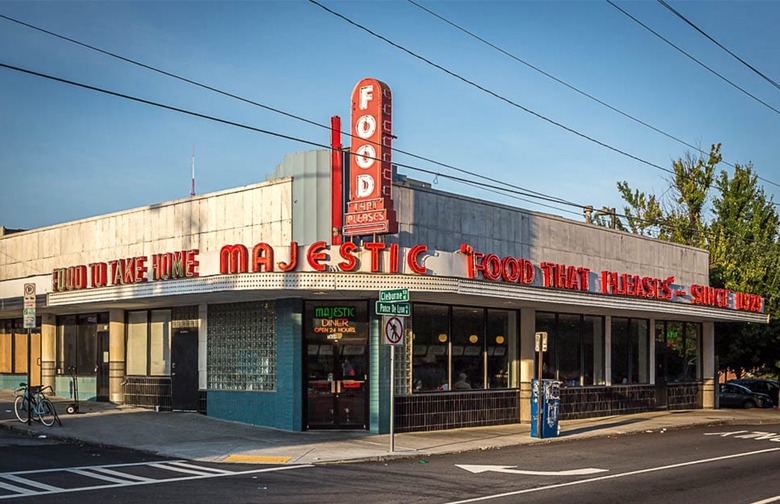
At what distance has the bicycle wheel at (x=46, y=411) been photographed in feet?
76.5

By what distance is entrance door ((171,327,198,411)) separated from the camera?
26.3m

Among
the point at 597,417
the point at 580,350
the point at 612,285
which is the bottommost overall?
the point at 597,417

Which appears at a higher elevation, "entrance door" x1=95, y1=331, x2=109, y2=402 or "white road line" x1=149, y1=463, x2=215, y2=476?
"entrance door" x1=95, y1=331, x2=109, y2=402

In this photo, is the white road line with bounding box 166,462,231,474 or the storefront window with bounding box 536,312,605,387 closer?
the white road line with bounding box 166,462,231,474

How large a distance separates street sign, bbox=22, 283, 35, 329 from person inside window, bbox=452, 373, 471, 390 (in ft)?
37.0

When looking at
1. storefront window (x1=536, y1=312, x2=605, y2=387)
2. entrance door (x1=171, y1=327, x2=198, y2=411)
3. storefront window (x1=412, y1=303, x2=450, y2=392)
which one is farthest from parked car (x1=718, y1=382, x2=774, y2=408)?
entrance door (x1=171, y1=327, x2=198, y2=411)

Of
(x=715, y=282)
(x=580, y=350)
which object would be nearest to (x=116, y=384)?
(x=580, y=350)

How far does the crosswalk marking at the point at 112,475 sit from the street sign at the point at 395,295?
399 cm

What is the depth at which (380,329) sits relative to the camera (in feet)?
76.1

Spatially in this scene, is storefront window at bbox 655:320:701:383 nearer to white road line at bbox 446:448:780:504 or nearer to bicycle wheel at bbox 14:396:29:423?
white road line at bbox 446:448:780:504

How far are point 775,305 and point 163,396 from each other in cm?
2882

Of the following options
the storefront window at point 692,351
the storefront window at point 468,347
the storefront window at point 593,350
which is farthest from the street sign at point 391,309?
the storefront window at point 692,351

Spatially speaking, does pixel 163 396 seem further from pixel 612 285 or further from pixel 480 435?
pixel 612 285

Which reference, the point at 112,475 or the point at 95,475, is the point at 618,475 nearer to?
the point at 112,475
